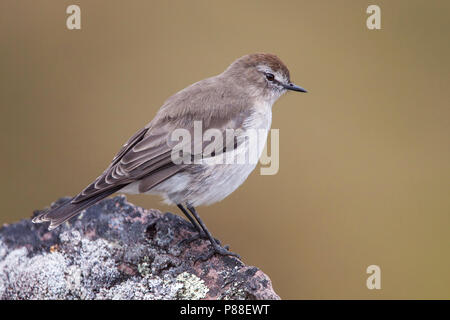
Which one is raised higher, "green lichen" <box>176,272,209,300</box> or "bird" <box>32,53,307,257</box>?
"bird" <box>32,53,307,257</box>

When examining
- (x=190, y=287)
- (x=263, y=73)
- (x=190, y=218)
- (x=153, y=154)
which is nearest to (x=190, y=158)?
(x=153, y=154)

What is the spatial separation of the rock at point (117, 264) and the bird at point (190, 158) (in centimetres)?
20

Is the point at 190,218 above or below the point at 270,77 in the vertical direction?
below

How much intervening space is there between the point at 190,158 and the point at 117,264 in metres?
0.93

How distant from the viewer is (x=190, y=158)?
12.9 feet

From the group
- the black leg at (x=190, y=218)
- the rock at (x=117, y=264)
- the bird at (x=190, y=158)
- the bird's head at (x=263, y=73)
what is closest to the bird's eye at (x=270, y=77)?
the bird's head at (x=263, y=73)

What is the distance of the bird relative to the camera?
12.5 feet

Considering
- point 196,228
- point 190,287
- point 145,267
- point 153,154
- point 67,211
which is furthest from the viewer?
point 196,228

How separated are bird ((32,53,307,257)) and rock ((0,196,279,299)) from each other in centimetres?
20

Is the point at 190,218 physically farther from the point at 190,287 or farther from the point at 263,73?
the point at 263,73

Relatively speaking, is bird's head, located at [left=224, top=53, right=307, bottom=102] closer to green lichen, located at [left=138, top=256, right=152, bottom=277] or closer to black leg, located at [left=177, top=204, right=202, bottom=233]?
black leg, located at [left=177, top=204, right=202, bottom=233]

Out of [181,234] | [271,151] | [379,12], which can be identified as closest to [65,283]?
[181,234]

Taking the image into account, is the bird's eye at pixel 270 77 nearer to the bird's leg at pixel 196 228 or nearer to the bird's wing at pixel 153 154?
the bird's wing at pixel 153 154

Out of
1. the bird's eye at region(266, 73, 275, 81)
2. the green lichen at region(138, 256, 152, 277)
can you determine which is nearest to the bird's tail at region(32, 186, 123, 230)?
the green lichen at region(138, 256, 152, 277)
